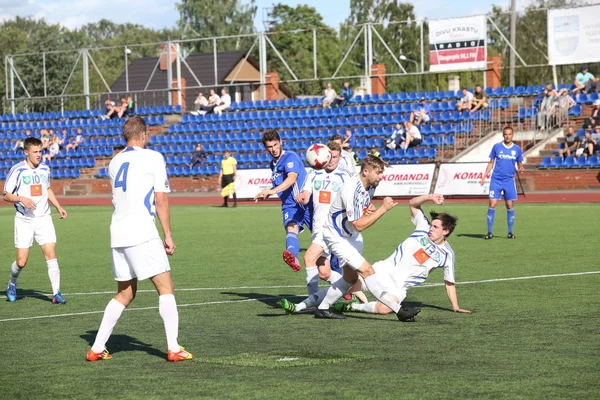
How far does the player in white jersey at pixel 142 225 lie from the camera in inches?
309

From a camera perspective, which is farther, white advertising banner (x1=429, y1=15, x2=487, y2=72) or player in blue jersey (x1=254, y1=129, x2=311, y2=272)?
white advertising banner (x1=429, y1=15, x2=487, y2=72)

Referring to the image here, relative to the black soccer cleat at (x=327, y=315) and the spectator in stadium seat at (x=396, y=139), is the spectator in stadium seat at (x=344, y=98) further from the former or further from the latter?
the black soccer cleat at (x=327, y=315)

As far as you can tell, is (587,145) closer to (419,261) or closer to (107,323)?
(419,261)

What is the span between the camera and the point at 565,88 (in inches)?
1433

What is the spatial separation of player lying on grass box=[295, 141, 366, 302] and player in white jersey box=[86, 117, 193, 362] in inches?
118

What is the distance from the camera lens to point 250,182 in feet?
114

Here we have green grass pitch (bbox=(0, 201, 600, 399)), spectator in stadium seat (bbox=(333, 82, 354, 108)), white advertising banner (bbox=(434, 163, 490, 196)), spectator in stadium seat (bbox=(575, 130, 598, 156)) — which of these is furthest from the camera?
spectator in stadium seat (bbox=(333, 82, 354, 108))

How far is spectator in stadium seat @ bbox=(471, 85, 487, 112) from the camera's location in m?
37.2

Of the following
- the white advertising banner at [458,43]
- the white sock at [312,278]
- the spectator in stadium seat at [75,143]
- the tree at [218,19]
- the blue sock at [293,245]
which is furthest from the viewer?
the tree at [218,19]

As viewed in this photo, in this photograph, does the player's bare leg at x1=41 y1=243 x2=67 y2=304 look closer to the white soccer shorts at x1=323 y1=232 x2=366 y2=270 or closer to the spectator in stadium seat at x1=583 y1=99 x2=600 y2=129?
the white soccer shorts at x1=323 y1=232 x2=366 y2=270

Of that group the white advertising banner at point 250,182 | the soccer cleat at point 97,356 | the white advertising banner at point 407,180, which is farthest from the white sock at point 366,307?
the white advertising banner at point 250,182

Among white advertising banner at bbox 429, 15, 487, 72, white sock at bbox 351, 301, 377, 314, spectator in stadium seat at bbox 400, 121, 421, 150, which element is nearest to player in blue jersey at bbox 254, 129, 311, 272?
white sock at bbox 351, 301, 377, 314

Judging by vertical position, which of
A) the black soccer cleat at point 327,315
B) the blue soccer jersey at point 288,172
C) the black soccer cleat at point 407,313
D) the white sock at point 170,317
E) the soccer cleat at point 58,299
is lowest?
the soccer cleat at point 58,299

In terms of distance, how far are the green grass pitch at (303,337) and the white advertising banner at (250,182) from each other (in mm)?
17065
